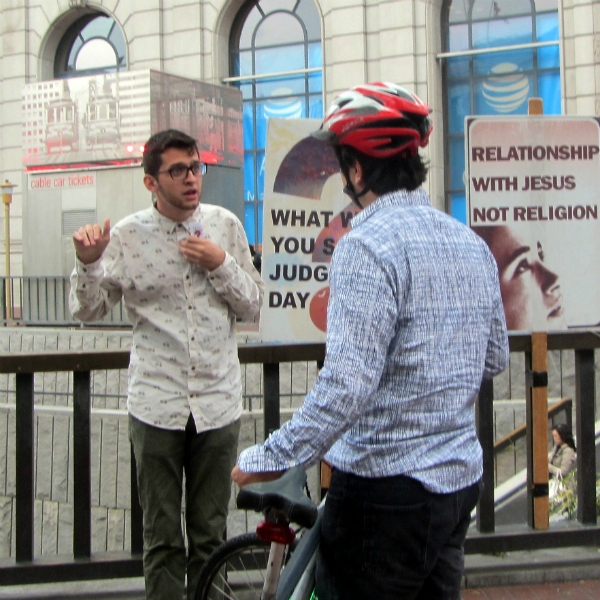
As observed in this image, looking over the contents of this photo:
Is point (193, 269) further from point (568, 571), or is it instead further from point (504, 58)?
point (504, 58)

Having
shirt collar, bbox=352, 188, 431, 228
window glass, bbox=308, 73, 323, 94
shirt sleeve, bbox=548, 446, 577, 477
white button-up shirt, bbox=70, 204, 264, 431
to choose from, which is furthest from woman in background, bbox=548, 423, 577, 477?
window glass, bbox=308, 73, 323, 94

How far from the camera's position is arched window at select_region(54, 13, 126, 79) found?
70.8 feet

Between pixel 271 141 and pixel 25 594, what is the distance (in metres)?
2.39

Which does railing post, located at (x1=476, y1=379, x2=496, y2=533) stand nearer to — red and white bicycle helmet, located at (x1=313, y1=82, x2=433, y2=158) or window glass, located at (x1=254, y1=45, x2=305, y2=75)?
red and white bicycle helmet, located at (x1=313, y1=82, x2=433, y2=158)

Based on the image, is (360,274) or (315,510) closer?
(360,274)

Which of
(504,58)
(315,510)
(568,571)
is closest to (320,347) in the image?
(568,571)

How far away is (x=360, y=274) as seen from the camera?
197 centimetres

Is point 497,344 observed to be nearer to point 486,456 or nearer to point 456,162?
point 486,456

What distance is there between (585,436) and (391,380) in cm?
277

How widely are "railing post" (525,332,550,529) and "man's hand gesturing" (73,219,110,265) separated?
225cm

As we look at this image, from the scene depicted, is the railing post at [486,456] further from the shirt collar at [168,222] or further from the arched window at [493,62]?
the arched window at [493,62]

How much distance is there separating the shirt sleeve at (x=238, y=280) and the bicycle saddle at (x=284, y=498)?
1.18 m

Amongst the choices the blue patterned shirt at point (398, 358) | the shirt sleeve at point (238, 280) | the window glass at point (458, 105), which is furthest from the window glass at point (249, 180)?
the blue patterned shirt at point (398, 358)

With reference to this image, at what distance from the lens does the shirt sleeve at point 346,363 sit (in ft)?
6.34
